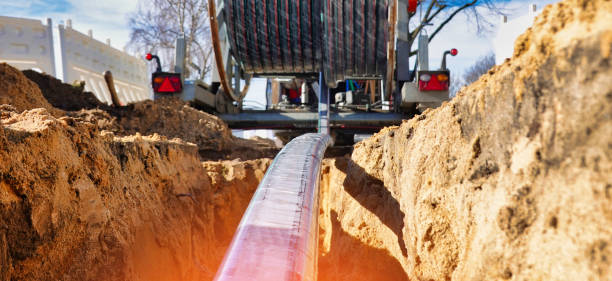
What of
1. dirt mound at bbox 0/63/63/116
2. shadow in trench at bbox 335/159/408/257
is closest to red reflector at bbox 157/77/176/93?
dirt mound at bbox 0/63/63/116

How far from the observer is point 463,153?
5.06 feet

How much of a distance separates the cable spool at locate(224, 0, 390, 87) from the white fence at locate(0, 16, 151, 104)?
20.4ft

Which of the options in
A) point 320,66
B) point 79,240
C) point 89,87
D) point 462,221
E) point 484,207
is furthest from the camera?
point 89,87

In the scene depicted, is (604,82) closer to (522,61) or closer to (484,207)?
(522,61)

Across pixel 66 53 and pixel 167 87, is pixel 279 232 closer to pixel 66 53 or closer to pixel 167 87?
pixel 167 87

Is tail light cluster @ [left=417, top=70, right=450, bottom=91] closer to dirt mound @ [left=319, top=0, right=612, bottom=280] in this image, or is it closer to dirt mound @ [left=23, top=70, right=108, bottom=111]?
dirt mound @ [left=319, top=0, right=612, bottom=280]

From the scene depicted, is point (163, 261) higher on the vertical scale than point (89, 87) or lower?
lower

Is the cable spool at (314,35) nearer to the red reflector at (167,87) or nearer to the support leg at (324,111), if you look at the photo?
the support leg at (324,111)

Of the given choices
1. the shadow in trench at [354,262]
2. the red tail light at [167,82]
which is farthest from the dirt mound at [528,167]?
the red tail light at [167,82]

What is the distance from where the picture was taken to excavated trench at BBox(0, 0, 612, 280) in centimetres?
89

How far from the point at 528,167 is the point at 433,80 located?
4.35 m

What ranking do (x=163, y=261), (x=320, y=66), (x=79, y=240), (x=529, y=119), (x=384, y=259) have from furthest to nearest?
(x=320, y=66) < (x=384, y=259) < (x=163, y=261) < (x=79, y=240) < (x=529, y=119)

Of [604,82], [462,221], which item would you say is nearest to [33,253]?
[462,221]

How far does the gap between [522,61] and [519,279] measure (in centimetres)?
63
